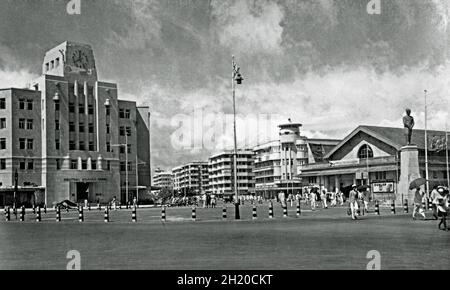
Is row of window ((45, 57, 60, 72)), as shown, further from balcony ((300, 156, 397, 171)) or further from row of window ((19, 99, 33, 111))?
balcony ((300, 156, 397, 171))

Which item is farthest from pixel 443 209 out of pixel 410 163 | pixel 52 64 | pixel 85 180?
pixel 85 180

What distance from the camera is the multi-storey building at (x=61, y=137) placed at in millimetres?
62750

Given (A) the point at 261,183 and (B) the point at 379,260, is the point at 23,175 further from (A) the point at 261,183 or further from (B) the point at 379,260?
(A) the point at 261,183

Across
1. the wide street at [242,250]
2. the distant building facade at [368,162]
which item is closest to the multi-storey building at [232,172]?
Result: the distant building facade at [368,162]

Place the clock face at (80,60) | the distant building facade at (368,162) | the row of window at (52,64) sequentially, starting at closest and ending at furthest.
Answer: the clock face at (80,60), the row of window at (52,64), the distant building facade at (368,162)

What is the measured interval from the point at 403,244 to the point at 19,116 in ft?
195

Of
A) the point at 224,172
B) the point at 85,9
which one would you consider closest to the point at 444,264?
the point at 85,9

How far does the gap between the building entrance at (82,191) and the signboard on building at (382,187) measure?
120 ft

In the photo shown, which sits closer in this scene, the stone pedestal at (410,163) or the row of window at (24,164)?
the stone pedestal at (410,163)

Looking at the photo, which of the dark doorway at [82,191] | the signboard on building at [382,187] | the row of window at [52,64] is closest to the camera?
the row of window at [52,64]

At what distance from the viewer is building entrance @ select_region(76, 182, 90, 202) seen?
234 ft

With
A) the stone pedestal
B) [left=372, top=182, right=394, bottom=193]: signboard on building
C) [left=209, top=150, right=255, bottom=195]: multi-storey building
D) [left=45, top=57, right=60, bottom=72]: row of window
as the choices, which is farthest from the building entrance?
[left=209, top=150, right=255, bottom=195]: multi-storey building

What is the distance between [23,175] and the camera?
67688 mm

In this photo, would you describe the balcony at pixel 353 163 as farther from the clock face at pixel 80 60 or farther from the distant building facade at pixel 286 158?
the clock face at pixel 80 60
